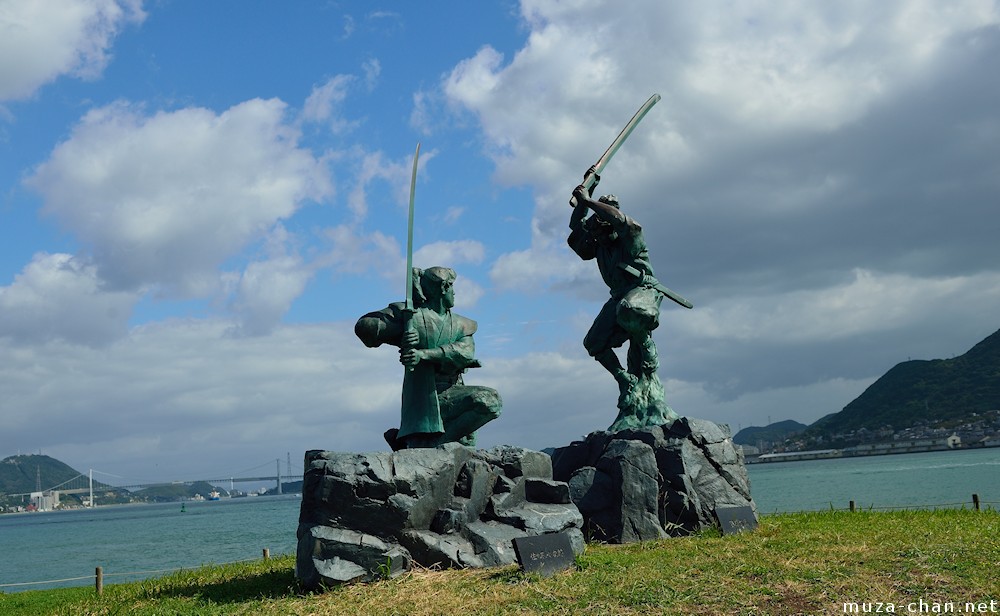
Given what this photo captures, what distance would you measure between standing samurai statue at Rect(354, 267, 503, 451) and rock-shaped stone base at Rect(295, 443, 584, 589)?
0.72 m

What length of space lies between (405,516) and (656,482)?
3879mm

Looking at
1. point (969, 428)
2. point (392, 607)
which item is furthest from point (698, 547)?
point (969, 428)

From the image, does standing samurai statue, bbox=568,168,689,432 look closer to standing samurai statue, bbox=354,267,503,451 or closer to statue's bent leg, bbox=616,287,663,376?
statue's bent leg, bbox=616,287,663,376

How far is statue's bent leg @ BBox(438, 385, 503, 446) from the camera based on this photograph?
977 centimetres

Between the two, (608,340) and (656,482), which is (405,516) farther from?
(608,340)

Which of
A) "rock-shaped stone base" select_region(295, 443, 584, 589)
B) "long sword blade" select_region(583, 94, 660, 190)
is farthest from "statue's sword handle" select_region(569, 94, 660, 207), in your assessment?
"rock-shaped stone base" select_region(295, 443, 584, 589)

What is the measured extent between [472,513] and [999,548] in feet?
15.6

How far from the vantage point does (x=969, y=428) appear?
7219 cm

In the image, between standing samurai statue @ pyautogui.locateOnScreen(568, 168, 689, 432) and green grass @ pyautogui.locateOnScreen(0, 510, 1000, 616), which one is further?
standing samurai statue @ pyautogui.locateOnScreen(568, 168, 689, 432)

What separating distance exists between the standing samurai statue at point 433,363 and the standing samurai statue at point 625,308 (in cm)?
312

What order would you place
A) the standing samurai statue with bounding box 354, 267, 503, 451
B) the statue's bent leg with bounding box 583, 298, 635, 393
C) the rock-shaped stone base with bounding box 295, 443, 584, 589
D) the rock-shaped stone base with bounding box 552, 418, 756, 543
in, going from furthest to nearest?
the statue's bent leg with bounding box 583, 298, 635, 393 → the rock-shaped stone base with bounding box 552, 418, 756, 543 → the standing samurai statue with bounding box 354, 267, 503, 451 → the rock-shaped stone base with bounding box 295, 443, 584, 589

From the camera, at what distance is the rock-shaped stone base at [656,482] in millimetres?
10672

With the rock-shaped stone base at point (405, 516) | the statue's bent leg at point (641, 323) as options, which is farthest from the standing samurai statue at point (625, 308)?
the rock-shaped stone base at point (405, 516)

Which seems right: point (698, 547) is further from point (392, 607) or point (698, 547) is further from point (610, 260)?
point (610, 260)
